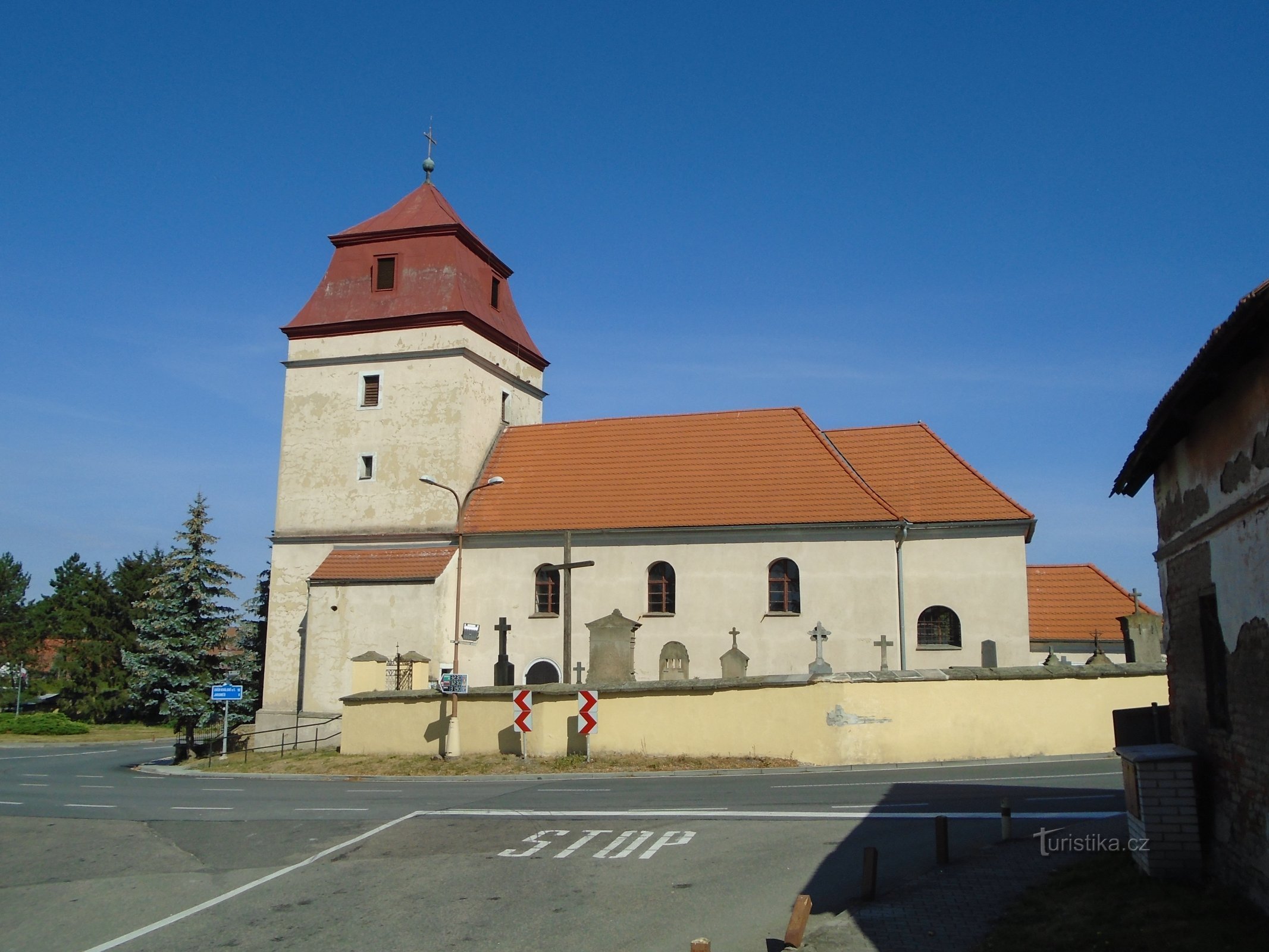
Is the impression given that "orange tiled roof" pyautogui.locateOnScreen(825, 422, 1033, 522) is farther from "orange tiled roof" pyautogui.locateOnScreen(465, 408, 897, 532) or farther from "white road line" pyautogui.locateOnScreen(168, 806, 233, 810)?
"white road line" pyautogui.locateOnScreen(168, 806, 233, 810)

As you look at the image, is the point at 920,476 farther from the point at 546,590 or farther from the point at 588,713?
the point at 588,713

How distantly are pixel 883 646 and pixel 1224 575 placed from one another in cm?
1946

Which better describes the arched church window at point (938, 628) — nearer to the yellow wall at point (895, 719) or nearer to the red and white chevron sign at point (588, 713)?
the yellow wall at point (895, 719)

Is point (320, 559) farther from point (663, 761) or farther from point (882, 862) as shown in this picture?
point (882, 862)

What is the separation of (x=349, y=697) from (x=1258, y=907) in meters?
20.4

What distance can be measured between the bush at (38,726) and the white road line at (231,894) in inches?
1776

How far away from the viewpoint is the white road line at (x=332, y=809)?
15.4 metres

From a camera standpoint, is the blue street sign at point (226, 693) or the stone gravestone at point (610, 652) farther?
the blue street sign at point (226, 693)

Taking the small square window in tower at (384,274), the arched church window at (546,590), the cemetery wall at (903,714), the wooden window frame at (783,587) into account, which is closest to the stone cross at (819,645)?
the wooden window frame at (783,587)

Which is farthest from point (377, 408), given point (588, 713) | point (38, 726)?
point (38, 726)

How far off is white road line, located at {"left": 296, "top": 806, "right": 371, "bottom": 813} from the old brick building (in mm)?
11293

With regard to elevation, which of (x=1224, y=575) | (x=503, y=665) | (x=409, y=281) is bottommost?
(x=503, y=665)

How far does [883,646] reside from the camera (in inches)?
1054

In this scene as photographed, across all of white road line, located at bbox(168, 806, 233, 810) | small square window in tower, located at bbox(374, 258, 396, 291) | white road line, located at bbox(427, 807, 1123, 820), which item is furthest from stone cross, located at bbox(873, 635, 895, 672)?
small square window in tower, located at bbox(374, 258, 396, 291)
